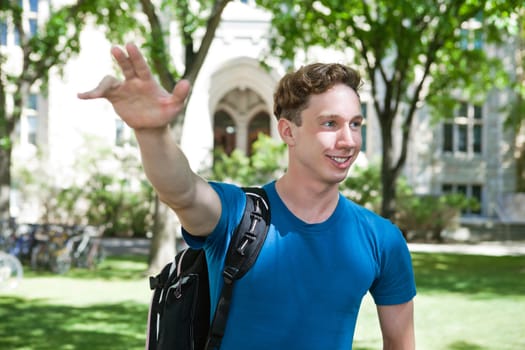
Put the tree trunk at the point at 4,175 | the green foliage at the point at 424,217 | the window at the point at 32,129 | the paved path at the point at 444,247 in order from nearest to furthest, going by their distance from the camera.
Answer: the tree trunk at the point at 4,175 < the paved path at the point at 444,247 < the green foliage at the point at 424,217 < the window at the point at 32,129

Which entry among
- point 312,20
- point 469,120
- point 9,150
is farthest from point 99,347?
point 469,120

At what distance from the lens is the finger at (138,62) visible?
5.96 feet

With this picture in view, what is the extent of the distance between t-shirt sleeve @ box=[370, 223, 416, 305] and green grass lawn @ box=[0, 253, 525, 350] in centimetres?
548

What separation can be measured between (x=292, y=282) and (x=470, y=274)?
12.9 meters

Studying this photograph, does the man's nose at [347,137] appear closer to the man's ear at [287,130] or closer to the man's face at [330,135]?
the man's face at [330,135]

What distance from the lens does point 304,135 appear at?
97.7 inches

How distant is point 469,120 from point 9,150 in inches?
812

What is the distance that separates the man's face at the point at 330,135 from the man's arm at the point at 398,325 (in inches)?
21.1

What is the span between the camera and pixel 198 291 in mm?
2457

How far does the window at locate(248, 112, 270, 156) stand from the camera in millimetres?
33844

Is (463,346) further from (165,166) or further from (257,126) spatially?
(257,126)

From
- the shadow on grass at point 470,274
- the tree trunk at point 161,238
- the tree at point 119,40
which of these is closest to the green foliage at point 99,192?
the tree at point 119,40

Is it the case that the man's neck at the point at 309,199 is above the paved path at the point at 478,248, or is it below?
above

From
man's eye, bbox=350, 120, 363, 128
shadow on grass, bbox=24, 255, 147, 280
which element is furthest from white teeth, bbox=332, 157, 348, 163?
shadow on grass, bbox=24, 255, 147, 280
